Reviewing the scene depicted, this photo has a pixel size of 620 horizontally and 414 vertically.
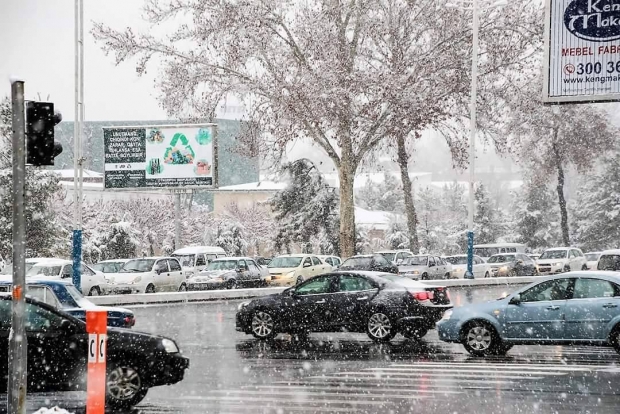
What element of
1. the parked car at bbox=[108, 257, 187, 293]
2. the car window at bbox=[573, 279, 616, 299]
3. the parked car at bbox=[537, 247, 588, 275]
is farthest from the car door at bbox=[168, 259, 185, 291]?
the car window at bbox=[573, 279, 616, 299]

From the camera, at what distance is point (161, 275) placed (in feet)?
121

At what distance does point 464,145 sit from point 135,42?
15085mm

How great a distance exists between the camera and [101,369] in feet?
26.9

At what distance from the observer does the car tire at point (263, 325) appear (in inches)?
748

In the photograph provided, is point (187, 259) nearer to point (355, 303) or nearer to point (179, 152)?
point (179, 152)

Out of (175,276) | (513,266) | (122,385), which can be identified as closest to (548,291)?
(122,385)

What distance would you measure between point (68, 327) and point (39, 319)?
1.45 ft

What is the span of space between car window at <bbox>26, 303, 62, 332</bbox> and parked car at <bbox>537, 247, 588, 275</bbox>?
148 ft

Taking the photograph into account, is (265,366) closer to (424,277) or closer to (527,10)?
(527,10)

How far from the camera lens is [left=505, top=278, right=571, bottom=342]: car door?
51.1 ft

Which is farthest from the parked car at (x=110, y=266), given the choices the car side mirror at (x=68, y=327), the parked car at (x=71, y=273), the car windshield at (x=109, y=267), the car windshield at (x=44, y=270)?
the car side mirror at (x=68, y=327)

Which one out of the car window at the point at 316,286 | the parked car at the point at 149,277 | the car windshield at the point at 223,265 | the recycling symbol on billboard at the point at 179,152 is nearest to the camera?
the car window at the point at 316,286

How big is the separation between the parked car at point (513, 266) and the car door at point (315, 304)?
34.3 m

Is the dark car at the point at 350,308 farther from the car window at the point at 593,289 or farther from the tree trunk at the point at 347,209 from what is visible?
the tree trunk at the point at 347,209
